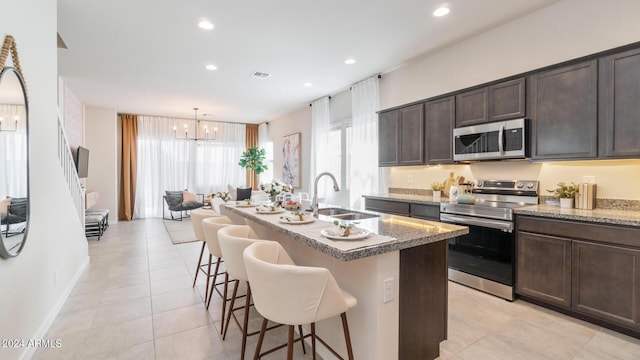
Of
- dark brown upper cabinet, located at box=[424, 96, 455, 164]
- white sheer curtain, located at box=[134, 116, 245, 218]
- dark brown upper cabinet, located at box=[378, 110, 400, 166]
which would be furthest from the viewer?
white sheer curtain, located at box=[134, 116, 245, 218]

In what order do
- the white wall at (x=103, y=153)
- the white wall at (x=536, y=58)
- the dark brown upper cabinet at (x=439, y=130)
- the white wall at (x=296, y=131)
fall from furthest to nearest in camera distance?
the white wall at (x=103, y=153) < the white wall at (x=296, y=131) < the dark brown upper cabinet at (x=439, y=130) < the white wall at (x=536, y=58)

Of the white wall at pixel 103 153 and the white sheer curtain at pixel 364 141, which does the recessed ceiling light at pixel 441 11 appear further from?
the white wall at pixel 103 153

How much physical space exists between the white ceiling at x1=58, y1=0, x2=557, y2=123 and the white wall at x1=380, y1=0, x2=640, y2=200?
A: 0.66 ft

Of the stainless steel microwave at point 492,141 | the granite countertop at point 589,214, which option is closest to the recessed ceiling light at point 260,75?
the stainless steel microwave at point 492,141

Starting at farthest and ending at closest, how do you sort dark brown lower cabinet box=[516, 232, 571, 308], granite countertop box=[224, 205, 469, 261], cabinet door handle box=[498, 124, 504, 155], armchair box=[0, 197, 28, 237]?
cabinet door handle box=[498, 124, 504, 155]
dark brown lower cabinet box=[516, 232, 571, 308]
armchair box=[0, 197, 28, 237]
granite countertop box=[224, 205, 469, 261]

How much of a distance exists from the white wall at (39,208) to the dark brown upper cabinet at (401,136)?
13.1 feet

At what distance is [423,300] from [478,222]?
5.36 ft

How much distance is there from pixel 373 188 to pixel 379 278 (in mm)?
3451

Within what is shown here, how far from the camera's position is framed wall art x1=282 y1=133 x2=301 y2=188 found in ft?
24.9

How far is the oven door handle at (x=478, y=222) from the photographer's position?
2855 millimetres

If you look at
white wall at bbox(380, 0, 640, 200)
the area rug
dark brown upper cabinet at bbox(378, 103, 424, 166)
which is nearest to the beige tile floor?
white wall at bbox(380, 0, 640, 200)

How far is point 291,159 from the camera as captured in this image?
26.0 ft

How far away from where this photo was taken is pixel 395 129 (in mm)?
4445

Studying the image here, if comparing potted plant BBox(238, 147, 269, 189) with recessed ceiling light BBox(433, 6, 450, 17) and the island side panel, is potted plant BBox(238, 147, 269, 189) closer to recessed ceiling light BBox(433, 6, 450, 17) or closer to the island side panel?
recessed ceiling light BBox(433, 6, 450, 17)
